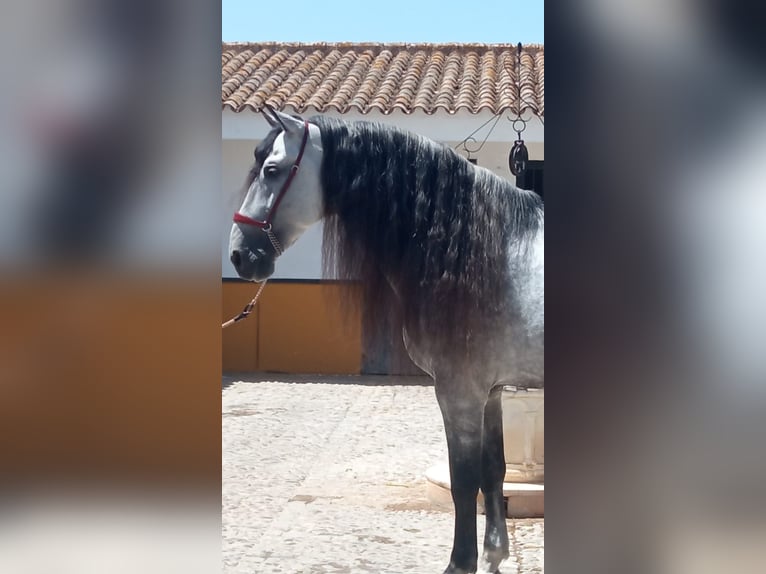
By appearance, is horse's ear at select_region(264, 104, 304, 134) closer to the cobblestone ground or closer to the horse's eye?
the horse's eye

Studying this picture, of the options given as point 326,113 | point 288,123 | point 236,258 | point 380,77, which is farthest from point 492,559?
point 380,77

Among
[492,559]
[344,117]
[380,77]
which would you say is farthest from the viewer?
[380,77]

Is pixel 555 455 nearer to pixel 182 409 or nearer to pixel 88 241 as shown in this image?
pixel 182 409

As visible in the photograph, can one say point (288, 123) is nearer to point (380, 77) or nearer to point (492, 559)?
point (492, 559)

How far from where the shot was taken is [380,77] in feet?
33.1

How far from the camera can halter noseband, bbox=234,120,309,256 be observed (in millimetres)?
2836

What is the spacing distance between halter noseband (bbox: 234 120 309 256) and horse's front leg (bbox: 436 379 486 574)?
2.54ft

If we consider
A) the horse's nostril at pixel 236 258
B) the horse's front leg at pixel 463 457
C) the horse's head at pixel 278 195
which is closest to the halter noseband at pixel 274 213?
the horse's head at pixel 278 195

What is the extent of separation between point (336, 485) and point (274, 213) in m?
2.45

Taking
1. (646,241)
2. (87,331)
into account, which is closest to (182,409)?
(87,331)

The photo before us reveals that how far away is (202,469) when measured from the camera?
1.68 meters

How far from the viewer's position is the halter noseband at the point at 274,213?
284 cm

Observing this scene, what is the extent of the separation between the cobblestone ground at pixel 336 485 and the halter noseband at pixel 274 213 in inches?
57.3

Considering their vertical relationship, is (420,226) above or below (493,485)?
above
